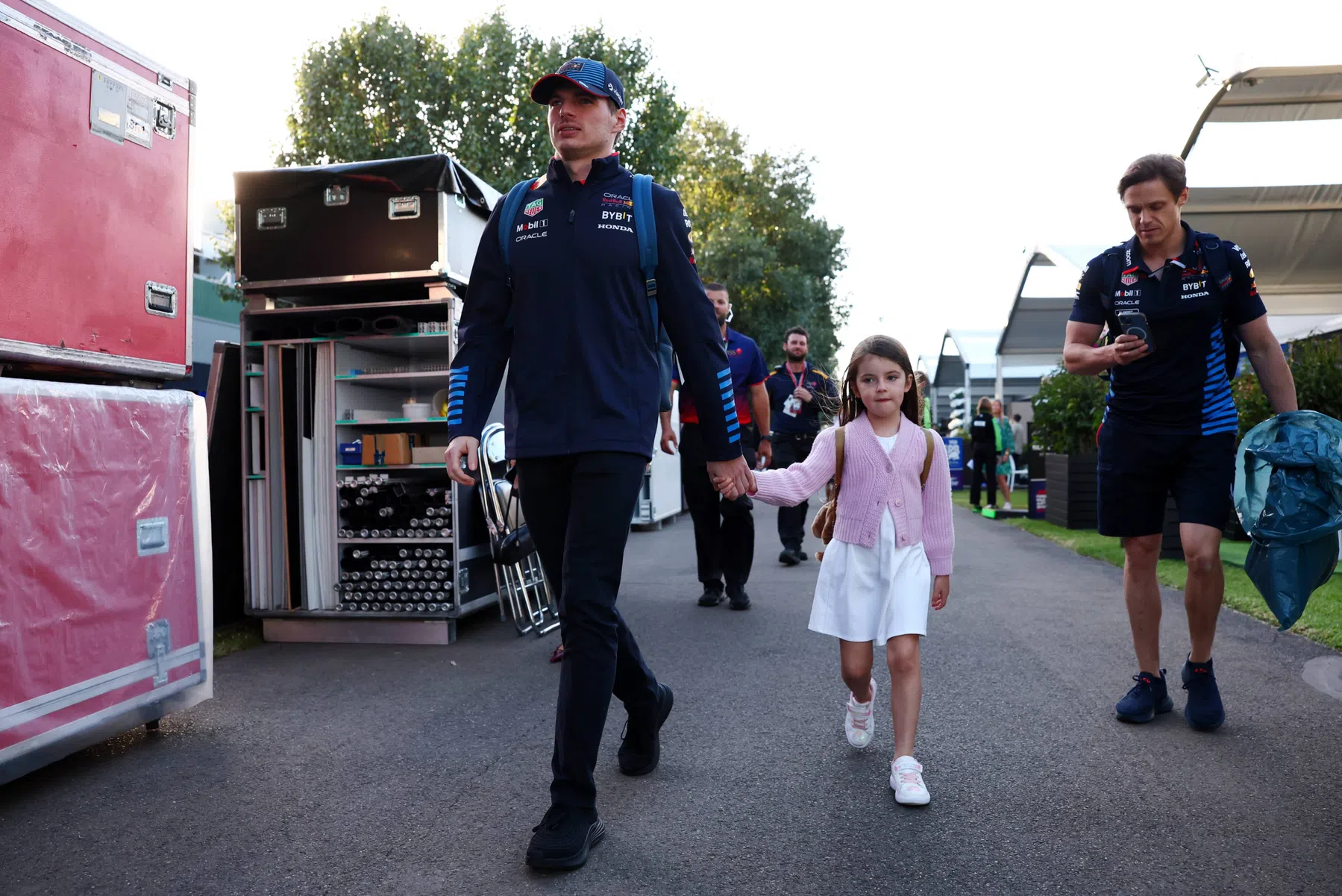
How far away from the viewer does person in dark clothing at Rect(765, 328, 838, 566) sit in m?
8.88

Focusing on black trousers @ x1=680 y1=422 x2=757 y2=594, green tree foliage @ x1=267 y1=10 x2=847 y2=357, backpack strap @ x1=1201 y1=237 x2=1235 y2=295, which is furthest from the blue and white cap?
green tree foliage @ x1=267 y1=10 x2=847 y2=357

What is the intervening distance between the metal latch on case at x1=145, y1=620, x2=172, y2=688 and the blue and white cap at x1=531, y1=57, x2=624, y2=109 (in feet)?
8.50

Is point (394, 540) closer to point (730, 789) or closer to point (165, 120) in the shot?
point (165, 120)

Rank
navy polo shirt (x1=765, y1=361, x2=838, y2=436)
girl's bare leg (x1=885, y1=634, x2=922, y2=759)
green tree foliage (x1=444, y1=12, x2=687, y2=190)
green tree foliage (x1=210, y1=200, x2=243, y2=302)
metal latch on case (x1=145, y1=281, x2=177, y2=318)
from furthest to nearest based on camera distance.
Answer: green tree foliage (x1=210, y1=200, x2=243, y2=302) → green tree foliage (x1=444, y1=12, x2=687, y2=190) → navy polo shirt (x1=765, y1=361, x2=838, y2=436) → metal latch on case (x1=145, y1=281, x2=177, y2=318) → girl's bare leg (x1=885, y1=634, x2=922, y2=759)

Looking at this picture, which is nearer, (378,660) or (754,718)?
(754,718)

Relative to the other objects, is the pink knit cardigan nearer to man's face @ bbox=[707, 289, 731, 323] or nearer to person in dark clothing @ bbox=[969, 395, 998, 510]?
man's face @ bbox=[707, 289, 731, 323]

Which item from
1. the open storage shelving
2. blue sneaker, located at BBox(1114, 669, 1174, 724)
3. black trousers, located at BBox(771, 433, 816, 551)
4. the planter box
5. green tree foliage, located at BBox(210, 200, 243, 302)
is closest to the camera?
blue sneaker, located at BBox(1114, 669, 1174, 724)

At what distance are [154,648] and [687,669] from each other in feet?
7.74

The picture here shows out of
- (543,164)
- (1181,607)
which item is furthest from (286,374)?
(543,164)

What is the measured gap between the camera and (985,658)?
5.05 metres

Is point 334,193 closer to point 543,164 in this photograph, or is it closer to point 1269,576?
point 1269,576

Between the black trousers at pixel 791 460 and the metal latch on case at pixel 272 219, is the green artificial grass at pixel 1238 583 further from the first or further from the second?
the metal latch on case at pixel 272 219

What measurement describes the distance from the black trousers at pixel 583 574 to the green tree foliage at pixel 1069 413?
37.4 feet

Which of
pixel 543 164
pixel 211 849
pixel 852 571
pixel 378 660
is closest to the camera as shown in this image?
pixel 211 849
